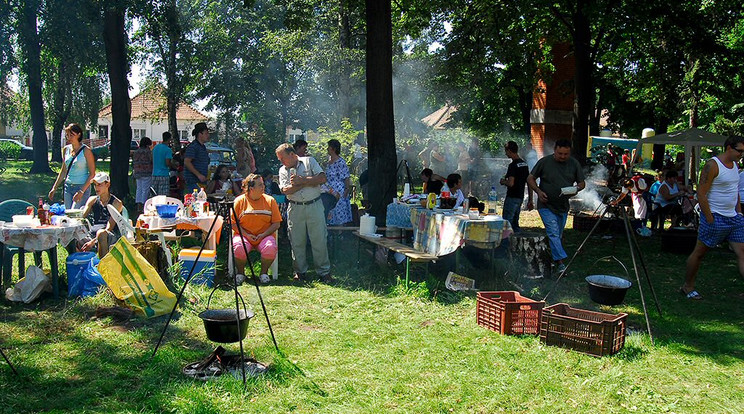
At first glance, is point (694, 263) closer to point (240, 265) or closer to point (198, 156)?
point (240, 265)

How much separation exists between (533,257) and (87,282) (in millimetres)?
5108

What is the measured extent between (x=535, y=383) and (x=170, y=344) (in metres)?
2.95

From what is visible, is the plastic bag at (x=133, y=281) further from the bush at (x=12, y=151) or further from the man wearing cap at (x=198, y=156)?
the bush at (x=12, y=151)

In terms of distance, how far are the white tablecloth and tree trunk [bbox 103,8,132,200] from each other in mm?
7454

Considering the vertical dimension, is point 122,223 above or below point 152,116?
below

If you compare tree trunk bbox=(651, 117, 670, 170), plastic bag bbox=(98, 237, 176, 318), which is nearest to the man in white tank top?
plastic bag bbox=(98, 237, 176, 318)

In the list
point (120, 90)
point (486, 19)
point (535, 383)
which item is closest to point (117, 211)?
point (535, 383)

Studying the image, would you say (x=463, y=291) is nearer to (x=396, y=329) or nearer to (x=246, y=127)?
(x=396, y=329)

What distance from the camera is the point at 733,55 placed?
15.4 m

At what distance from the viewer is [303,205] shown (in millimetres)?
7977

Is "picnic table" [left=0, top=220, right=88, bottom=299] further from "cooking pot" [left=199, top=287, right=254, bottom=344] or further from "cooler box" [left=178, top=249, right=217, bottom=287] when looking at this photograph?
"cooking pot" [left=199, top=287, right=254, bottom=344]

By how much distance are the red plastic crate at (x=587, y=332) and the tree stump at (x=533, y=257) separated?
2361mm

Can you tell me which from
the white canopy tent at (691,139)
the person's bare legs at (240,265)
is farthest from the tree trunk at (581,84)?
the person's bare legs at (240,265)

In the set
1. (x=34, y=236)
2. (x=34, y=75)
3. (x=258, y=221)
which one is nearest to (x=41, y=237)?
(x=34, y=236)
